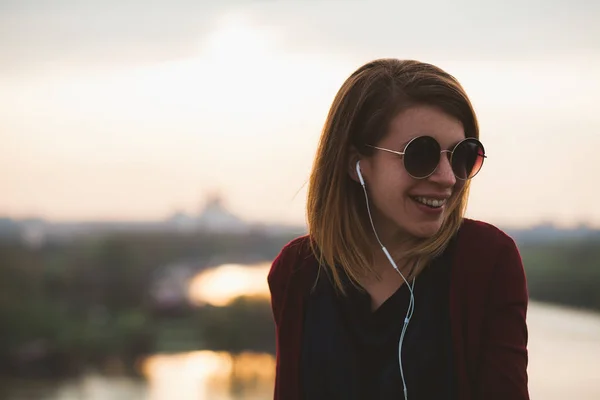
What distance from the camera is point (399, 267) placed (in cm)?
127

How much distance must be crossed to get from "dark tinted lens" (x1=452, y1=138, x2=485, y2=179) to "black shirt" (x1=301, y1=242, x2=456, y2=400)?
16 centimetres

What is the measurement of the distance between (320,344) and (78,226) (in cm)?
529

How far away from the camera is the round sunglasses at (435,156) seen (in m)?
1.12

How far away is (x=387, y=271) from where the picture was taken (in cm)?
129

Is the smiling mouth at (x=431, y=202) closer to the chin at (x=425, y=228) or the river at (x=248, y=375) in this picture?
the chin at (x=425, y=228)

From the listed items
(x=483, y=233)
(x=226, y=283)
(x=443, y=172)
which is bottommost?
(x=226, y=283)

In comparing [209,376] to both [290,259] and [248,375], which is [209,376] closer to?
[248,375]

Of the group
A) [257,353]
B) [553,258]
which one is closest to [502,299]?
[553,258]

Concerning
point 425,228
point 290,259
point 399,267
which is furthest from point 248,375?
point 425,228

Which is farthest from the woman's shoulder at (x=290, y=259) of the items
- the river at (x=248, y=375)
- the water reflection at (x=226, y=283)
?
the water reflection at (x=226, y=283)

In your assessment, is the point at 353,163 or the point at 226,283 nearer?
the point at 353,163

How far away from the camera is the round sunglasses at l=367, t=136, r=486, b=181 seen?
1.12 meters

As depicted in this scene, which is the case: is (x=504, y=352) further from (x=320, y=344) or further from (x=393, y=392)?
(x=320, y=344)

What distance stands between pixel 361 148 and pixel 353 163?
1.9 inches
